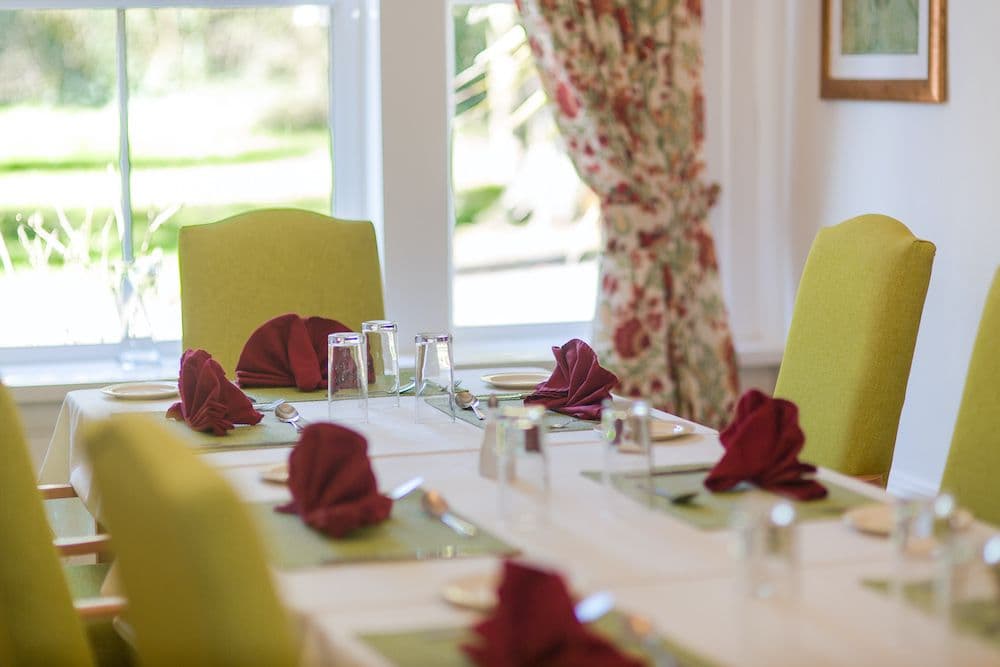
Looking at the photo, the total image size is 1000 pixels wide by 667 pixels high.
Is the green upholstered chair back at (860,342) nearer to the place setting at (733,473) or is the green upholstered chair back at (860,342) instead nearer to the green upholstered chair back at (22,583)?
the place setting at (733,473)

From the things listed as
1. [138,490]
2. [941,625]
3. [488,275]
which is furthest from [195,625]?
[488,275]

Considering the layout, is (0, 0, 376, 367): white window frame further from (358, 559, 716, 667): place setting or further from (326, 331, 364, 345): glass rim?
(358, 559, 716, 667): place setting

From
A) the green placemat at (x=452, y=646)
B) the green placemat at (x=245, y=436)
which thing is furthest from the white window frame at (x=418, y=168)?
the green placemat at (x=452, y=646)

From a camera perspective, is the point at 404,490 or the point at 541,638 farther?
the point at 404,490

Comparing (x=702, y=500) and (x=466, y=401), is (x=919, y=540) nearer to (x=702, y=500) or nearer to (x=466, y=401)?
(x=702, y=500)

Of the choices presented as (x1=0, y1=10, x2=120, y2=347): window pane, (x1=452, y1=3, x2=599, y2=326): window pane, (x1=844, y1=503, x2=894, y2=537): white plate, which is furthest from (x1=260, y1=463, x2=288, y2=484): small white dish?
(x1=452, y1=3, x2=599, y2=326): window pane

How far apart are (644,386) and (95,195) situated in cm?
149

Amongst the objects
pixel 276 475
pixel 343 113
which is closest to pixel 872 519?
pixel 276 475

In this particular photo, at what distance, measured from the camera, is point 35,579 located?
5.49 ft

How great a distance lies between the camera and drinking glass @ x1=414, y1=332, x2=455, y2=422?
2250 millimetres

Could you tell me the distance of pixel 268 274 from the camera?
3.03 m

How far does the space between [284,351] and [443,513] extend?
3.35 ft

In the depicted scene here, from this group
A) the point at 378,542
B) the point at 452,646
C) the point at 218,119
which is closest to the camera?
the point at 452,646

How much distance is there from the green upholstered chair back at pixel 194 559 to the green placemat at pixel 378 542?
1.08ft
